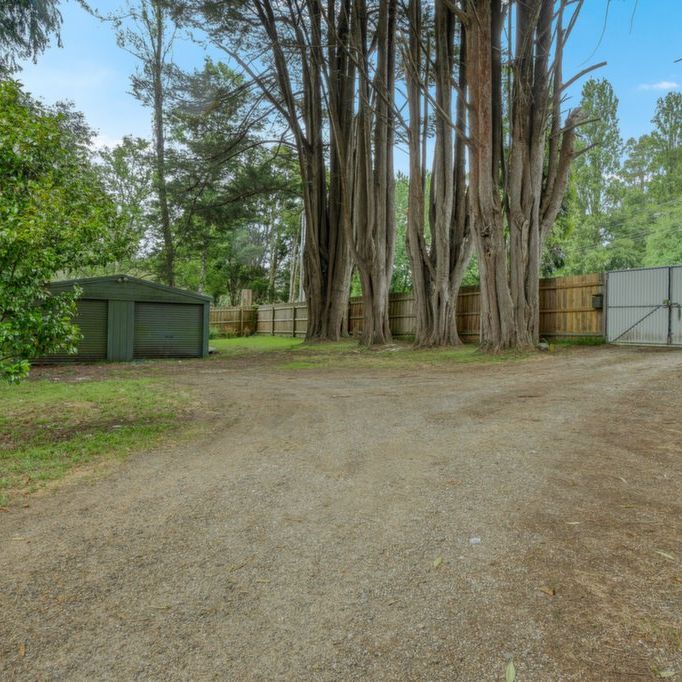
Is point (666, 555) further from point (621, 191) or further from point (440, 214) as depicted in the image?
point (621, 191)

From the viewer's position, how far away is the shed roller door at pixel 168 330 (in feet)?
44.7

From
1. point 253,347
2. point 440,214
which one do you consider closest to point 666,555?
point 440,214

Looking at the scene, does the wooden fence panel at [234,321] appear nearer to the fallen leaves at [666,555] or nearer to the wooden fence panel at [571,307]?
the wooden fence panel at [571,307]

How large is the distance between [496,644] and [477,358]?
8.92 metres

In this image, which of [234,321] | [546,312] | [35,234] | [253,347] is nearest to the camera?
[35,234]

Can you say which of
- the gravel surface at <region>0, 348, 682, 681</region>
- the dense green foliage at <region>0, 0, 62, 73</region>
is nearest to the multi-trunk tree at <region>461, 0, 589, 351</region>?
the gravel surface at <region>0, 348, 682, 681</region>

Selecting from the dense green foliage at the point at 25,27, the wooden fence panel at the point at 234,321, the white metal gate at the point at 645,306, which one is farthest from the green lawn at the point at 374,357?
the wooden fence panel at the point at 234,321

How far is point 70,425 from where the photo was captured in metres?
5.02

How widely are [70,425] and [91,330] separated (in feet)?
28.6

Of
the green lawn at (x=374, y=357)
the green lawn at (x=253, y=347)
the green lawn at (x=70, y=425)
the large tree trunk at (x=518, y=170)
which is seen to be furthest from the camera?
the green lawn at (x=253, y=347)

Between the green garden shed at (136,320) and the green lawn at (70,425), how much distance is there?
5.19 m

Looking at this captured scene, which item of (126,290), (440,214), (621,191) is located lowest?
(126,290)

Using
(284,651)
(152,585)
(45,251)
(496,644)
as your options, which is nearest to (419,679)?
(496,644)

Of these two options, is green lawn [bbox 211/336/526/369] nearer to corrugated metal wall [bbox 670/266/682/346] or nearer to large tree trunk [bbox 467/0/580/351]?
large tree trunk [bbox 467/0/580/351]
